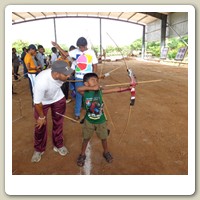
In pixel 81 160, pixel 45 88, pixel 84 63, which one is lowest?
pixel 81 160

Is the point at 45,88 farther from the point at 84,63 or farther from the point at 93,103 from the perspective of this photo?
the point at 84,63

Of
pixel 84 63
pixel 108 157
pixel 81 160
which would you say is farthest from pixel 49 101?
pixel 84 63

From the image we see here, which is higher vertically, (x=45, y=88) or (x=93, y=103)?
(x=45, y=88)

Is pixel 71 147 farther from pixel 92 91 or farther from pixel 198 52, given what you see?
pixel 198 52

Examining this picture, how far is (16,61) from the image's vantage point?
909 centimetres

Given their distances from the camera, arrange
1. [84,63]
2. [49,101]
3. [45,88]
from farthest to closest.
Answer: [84,63] < [49,101] < [45,88]

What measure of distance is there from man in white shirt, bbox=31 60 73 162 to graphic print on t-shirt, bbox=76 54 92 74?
1032mm

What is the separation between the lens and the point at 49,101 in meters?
2.68

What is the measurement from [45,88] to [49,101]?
275 millimetres

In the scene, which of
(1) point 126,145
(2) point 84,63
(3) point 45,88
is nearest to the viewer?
(3) point 45,88

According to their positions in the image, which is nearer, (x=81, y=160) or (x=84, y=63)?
(x=81, y=160)

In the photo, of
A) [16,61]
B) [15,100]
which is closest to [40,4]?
[15,100]

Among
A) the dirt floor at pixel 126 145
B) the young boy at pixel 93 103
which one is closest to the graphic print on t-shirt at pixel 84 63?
the dirt floor at pixel 126 145

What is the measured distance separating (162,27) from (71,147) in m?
17.2
